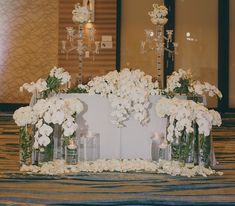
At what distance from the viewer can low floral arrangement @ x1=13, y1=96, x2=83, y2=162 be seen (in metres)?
4.99

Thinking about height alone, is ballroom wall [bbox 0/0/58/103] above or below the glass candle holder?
above

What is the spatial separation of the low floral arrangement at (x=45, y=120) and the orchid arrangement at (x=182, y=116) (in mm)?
786

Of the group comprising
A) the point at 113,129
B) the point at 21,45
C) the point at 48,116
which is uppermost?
the point at 21,45

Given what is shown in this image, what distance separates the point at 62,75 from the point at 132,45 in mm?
7077

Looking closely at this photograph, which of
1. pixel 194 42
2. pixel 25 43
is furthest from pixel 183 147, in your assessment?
pixel 25 43

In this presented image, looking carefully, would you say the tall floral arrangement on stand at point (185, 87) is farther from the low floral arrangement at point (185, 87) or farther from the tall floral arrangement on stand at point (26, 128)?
the tall floral arrangement on stand at point (26, 128)

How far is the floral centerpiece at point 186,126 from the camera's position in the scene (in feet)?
16.3

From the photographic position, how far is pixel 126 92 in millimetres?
5316

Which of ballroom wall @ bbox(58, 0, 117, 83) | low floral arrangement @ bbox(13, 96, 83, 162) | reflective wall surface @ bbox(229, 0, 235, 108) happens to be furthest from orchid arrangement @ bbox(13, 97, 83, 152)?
reflective wall surface @ bbox(229, 0, 235, 108)

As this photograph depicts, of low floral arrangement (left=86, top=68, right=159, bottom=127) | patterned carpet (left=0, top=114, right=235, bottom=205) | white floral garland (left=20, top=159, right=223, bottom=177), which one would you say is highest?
low floral arrangement (left=86, top=68, right=159, bottom=127)

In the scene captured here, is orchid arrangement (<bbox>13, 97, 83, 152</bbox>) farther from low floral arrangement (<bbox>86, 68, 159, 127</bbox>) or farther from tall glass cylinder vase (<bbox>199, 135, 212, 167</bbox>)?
tall glass cylinder vase (<bbox>199, 135, 212, 167</bbox>)

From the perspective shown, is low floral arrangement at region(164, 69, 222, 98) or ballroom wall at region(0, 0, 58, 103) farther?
ballroom wall at region(0, 0, 58, 103)

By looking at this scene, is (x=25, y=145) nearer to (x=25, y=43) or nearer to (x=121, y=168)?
(x=121, y=168)

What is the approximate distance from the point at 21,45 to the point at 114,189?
8.99 meters
